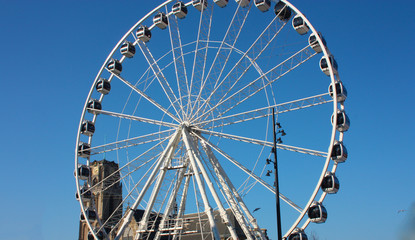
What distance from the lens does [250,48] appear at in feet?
114

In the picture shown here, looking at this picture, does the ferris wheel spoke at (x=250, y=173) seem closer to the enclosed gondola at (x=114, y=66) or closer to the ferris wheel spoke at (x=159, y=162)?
the ferris wheel spoke at (x=159, y=162)

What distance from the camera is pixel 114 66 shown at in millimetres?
39500

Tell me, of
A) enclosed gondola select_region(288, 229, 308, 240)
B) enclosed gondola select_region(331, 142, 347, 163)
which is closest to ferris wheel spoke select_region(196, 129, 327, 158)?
enclosed gondola select_region(331, 142, 347, 163)

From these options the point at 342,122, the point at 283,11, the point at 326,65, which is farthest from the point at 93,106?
the point at 342,122

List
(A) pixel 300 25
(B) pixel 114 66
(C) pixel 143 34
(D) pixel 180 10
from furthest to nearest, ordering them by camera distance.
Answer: (C) pixel 143 34
(B) pixel 114 66
(D) pixel 180 10
(A) pixel 300 25

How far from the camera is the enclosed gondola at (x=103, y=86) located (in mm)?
39844

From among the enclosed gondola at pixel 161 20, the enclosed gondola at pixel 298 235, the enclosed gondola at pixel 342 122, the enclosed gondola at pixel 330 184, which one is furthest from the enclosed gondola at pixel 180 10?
the enclosed gondola at pixel 298 235

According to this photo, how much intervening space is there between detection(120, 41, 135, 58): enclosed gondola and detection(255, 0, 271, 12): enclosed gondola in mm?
11327

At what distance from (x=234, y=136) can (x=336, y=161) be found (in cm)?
752

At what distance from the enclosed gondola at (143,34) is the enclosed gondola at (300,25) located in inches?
505

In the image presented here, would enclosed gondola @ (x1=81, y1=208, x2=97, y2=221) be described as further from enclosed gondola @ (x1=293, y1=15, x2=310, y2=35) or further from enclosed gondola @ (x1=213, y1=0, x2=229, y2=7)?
enclosed gondola @ (x1=293, y1=15, x2=310, y2=35)

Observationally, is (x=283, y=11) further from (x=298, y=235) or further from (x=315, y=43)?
(x=298, y=235)

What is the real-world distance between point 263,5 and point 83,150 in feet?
60.1

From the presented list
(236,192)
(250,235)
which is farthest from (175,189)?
(250,235)
